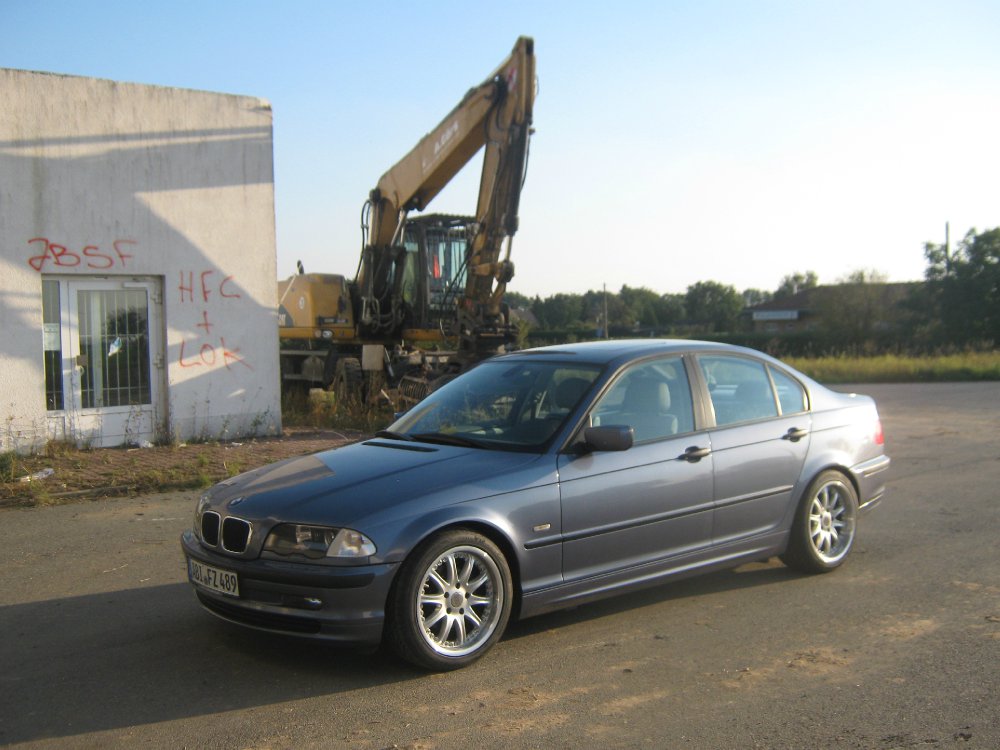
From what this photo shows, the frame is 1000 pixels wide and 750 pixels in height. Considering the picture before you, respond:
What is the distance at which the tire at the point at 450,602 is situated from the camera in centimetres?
447

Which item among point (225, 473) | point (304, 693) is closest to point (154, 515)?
point (225, 473)

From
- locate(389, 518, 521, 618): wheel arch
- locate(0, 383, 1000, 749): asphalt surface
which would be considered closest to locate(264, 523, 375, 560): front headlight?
locate(389, 518, 521, 618): wheel arch

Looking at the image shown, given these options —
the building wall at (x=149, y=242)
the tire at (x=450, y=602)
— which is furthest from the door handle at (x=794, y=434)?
the building wall at (x=149, y=242)

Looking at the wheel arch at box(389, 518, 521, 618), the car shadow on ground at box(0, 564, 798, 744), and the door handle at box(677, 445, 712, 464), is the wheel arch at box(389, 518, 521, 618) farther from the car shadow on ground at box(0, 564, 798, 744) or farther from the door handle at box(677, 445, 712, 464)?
the door handle at box(677, 445, 712, 464)

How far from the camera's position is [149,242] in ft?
38.8

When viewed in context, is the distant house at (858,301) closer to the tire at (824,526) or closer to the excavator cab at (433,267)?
the excavator cab at (433,267)

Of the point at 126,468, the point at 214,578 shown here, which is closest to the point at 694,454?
the point at 214,578

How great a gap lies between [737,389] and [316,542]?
Result: 3.01 metres

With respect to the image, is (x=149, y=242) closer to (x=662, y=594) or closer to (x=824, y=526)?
(x=662, y=594)

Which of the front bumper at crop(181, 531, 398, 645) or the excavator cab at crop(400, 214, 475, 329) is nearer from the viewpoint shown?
the front bumper at crop(181, 531, 398, 645)

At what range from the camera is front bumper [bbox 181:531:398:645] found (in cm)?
436

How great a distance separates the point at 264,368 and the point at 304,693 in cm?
895

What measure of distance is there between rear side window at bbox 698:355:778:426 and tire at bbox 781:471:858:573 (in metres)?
0.63

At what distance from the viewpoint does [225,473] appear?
10141 millimetres
